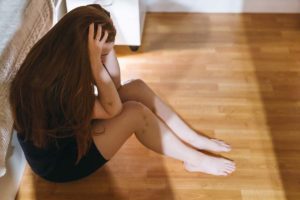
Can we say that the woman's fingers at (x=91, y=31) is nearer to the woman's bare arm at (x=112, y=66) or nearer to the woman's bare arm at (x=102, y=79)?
the woman's bare arm at (x=102, y=79)

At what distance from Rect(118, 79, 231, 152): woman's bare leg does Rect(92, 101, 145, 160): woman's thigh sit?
0.41 ft

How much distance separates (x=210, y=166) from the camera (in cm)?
154

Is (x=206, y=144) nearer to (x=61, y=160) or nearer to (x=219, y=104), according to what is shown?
(x=219, y=104)

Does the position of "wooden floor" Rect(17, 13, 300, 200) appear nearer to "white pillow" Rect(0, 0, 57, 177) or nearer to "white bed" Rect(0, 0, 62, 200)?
"white bed" Rect(0, 0, 62, 200)

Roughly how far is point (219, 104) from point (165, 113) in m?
0.37

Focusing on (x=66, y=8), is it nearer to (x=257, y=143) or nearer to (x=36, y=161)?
(x=36, y=161)

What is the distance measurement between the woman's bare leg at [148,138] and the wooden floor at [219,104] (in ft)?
0.16

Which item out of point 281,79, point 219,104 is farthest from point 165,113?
point 281,79

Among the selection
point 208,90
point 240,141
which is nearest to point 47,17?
point 208,90

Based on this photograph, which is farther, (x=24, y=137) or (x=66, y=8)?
(x=66, y=8)

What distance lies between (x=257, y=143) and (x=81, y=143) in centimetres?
75

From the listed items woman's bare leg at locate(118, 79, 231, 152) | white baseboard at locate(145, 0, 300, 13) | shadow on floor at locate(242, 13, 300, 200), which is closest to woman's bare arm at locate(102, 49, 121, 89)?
woman's bare leg at locate(118, 79, 231, 152)

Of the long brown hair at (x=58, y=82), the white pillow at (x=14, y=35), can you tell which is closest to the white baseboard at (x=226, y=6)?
the white pillow at (x=14, y=35)

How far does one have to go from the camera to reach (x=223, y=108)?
1.83 meters
